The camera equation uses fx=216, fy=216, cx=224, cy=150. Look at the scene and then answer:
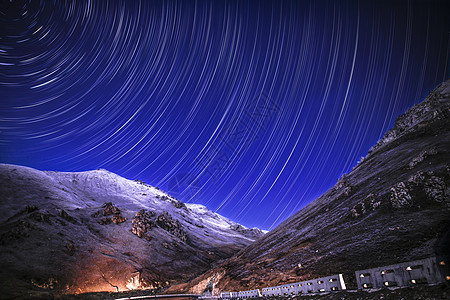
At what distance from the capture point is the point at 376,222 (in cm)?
2352

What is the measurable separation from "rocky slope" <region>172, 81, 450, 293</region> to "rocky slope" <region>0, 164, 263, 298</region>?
24890 millimetres

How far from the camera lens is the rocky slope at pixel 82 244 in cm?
4338

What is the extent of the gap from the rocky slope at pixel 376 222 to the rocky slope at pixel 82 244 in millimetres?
24890

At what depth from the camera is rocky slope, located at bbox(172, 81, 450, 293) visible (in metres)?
18.1

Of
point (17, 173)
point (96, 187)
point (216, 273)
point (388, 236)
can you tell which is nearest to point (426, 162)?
point (388, 236)

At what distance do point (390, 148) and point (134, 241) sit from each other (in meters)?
73.1

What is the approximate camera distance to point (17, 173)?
7862 centimetres

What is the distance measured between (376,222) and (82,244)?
214 ft

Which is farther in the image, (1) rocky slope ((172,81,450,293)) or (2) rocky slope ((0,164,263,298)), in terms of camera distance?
(2) rocky slope ((0,164,263,298))

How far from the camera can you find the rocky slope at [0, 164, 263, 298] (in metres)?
43.4

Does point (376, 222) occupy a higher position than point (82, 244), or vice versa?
point (82, 244)

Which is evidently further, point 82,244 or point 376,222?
point 82,244

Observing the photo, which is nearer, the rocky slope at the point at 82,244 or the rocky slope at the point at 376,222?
the rocky slope at the point at 376,222

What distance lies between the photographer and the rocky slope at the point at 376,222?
1809cm
